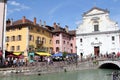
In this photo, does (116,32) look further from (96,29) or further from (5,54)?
(5,54)

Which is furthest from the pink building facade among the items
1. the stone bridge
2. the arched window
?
the stone bridge

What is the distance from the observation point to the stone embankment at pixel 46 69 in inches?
1267

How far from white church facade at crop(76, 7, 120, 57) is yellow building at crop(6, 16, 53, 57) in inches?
400

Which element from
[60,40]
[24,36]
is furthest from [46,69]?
[60,40]

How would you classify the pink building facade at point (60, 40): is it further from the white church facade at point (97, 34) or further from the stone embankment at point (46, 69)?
the stone embankment at point (46, 69)

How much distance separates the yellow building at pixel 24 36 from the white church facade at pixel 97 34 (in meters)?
10.2

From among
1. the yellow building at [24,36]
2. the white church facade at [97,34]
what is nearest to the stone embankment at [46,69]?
the white church facade at [97,34]

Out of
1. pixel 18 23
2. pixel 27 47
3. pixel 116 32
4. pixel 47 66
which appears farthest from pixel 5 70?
pixel 116 32

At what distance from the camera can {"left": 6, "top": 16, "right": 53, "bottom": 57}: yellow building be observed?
53.6 meters

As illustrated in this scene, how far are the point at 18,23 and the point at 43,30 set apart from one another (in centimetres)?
743

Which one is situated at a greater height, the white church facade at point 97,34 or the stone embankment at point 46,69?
the white church facade at point 97,34

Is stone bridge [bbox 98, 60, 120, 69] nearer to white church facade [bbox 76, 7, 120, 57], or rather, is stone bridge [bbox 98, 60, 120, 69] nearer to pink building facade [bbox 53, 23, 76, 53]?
white church facade [bbox 76, 7, 120, 57]

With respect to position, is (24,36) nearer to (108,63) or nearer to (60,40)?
(60,40)

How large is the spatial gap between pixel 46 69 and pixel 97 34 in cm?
2506
